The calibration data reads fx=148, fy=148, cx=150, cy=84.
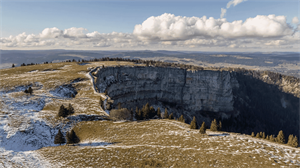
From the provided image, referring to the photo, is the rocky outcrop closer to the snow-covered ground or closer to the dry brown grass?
the snow-covered ground

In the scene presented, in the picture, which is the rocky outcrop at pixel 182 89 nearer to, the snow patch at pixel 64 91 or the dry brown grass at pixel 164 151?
the snow patch at pixel 64 91

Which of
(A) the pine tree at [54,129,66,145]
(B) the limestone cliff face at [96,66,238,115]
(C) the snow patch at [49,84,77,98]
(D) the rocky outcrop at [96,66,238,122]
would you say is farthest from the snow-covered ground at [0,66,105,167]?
(D) the rocky outcrop at [96,66,238,122]

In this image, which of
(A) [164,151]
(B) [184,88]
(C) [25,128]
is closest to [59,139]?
(C) [25,128]

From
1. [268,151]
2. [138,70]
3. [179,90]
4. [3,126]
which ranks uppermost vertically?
[138,70]

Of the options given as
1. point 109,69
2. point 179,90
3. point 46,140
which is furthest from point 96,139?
point 179,90

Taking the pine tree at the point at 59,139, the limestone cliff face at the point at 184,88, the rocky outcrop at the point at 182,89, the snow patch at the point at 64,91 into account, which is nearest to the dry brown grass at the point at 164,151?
the pine tree at the point at 59,139

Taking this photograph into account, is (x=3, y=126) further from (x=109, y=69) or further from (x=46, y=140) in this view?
(x=109, y=69)
